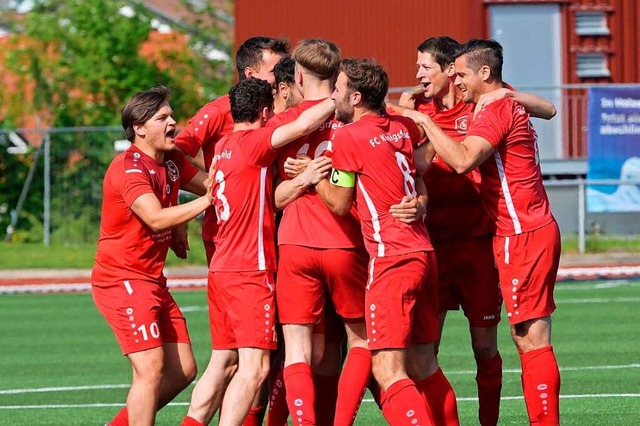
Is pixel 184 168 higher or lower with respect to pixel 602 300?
higher

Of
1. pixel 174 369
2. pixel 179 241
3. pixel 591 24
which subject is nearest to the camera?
pixel 174 369

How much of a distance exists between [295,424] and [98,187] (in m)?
19.3

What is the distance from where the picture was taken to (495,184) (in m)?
8.46

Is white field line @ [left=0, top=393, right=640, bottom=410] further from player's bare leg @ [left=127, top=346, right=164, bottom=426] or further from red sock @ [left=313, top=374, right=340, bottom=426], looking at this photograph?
player's bare leg @ [left=127, top=346, right=164, bottom=426]

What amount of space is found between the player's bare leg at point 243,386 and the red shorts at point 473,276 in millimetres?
1576

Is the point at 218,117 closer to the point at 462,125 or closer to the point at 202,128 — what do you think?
the point at 202,128

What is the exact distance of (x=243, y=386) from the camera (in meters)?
8.07

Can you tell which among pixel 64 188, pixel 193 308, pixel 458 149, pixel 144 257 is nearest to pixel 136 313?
pixel 144 257

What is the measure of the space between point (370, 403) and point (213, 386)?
2.85 meters

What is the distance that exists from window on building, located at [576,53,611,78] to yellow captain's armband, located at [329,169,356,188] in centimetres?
2107

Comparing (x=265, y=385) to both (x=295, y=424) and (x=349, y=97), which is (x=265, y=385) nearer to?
(x=295, y=424)

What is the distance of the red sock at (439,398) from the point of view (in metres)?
8.23

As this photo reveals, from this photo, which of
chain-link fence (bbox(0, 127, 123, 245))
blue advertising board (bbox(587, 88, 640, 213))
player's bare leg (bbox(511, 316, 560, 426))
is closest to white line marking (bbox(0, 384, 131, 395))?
player's bare leg (bbox(511, 316, 560, 426))

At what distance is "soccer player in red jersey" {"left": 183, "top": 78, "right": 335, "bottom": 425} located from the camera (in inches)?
319
